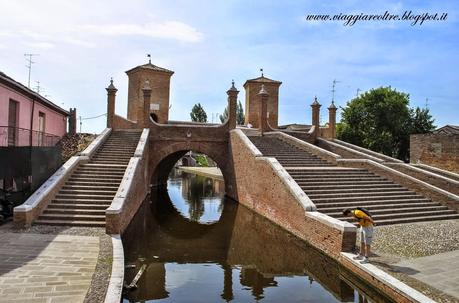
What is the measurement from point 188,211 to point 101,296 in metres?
12.2

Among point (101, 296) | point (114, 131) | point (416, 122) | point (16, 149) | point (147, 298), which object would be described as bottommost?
point (147, 298)

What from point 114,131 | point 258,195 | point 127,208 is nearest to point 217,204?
point 258,195

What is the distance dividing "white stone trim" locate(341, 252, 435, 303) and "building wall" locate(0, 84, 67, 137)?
1241 centimetres

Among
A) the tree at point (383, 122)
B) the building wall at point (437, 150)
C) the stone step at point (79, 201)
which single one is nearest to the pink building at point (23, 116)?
the stone step at point (79, 201)

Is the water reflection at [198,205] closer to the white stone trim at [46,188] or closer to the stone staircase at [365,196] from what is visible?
the stone staircase at [365,196]

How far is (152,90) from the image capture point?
88.5 feet

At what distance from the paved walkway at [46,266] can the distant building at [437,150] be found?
1698cm

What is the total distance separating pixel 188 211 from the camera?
17875 mm

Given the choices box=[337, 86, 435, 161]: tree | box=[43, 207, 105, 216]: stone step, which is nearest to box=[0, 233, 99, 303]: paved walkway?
box=[43, 207, 105, 216]: stone step

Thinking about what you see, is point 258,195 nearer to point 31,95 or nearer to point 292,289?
point 292,289

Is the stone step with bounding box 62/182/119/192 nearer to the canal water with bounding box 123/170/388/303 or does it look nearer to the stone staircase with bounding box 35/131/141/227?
the stone staircase with bounding box 35/131/141/227

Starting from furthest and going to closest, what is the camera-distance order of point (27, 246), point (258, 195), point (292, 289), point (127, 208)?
point (258, 195)
point (127, 208)
point (27, 246)
point (292, 289)

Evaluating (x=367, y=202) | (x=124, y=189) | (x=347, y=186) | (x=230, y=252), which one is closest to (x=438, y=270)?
(x=230, y=252)

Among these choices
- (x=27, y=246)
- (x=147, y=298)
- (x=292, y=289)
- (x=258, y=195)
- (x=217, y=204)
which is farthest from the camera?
(x=217, y=204)
